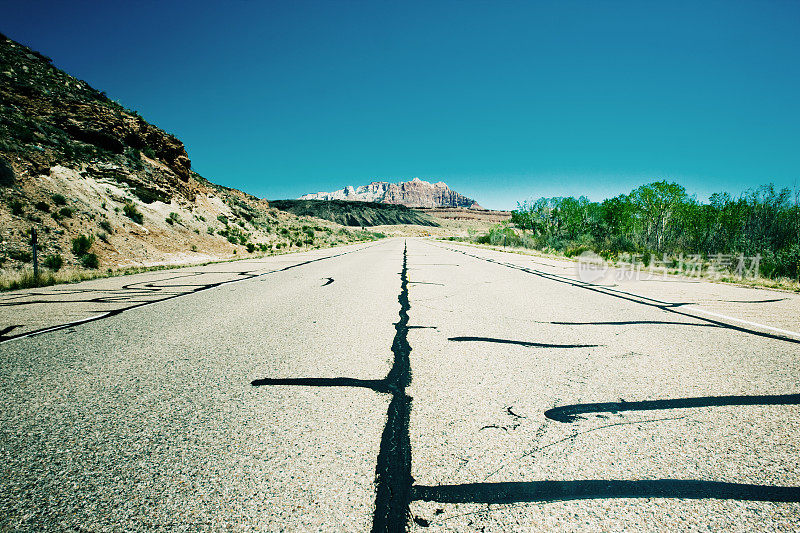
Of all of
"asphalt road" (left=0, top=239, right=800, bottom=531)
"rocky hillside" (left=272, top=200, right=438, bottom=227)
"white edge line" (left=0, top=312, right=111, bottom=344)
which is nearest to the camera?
"asphalt road" (left=0, top=239, right=800, bottom=531)

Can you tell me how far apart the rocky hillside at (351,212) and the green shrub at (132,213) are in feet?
Result: 340

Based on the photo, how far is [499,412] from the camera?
2689mm

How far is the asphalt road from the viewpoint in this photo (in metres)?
1.74

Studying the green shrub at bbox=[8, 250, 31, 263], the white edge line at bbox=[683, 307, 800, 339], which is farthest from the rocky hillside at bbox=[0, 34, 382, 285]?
the white edge line at bbox=[683, 307, 800, 339]

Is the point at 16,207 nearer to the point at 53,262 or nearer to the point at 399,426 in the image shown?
the point at 53,262

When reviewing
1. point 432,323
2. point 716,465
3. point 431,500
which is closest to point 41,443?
point 431,500

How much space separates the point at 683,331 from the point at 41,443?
6532 millimetres

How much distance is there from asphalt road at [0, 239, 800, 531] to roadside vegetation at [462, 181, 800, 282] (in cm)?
1303

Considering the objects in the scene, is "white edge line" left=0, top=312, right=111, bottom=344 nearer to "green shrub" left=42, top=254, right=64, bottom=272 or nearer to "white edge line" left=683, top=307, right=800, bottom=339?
"white edge line" left=683, top=307, right=800, bottom=339

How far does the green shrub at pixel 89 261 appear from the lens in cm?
1428

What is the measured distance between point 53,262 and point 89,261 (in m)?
1.36

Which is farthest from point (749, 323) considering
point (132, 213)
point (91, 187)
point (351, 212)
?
point (351, 212)

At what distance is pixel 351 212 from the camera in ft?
452

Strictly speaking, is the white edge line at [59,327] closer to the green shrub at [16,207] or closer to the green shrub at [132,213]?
the green shrub at [16,207]
